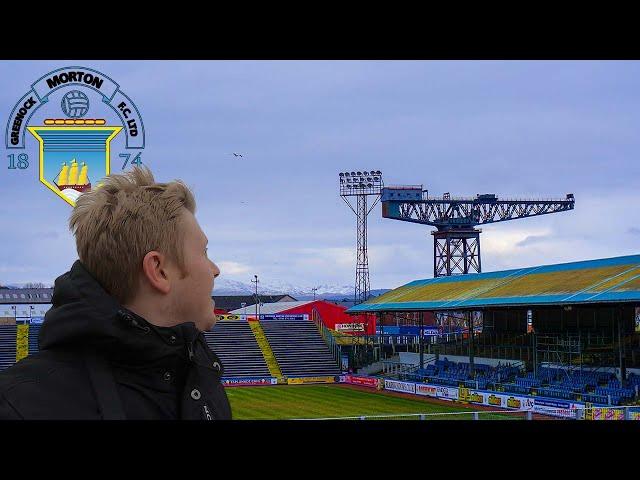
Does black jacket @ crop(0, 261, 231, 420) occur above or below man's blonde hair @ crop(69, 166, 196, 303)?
below

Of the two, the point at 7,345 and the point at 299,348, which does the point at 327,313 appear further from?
the point at 7,345

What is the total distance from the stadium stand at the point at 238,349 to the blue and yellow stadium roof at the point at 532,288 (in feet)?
24.8

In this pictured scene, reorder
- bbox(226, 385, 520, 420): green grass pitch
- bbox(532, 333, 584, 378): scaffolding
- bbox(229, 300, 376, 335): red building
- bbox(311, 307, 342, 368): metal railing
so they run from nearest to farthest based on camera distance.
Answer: bbox(226, 385, 520, 420): green grass pitch, bbox(532, 333, 584, 378): scaffolding, bbox(311, 307, 342, 368): metal railing, bbox(229, 300, 376, 335): red building

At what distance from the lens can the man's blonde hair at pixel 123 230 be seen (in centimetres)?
181

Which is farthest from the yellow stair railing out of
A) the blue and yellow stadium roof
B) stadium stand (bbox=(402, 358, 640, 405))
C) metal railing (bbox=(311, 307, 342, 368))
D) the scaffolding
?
the scaffolding

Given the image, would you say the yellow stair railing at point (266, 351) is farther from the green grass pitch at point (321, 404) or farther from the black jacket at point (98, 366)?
the black jacket at point (98, 366)

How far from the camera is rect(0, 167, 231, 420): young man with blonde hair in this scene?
1666 millimetres

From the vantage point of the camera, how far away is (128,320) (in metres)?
1.72

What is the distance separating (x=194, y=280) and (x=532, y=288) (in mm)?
32824

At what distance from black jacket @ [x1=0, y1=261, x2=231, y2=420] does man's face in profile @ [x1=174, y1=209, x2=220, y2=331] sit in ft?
0.15

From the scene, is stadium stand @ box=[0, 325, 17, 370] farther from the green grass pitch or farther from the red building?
the red building

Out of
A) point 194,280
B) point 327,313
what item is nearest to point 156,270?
point 194,280
